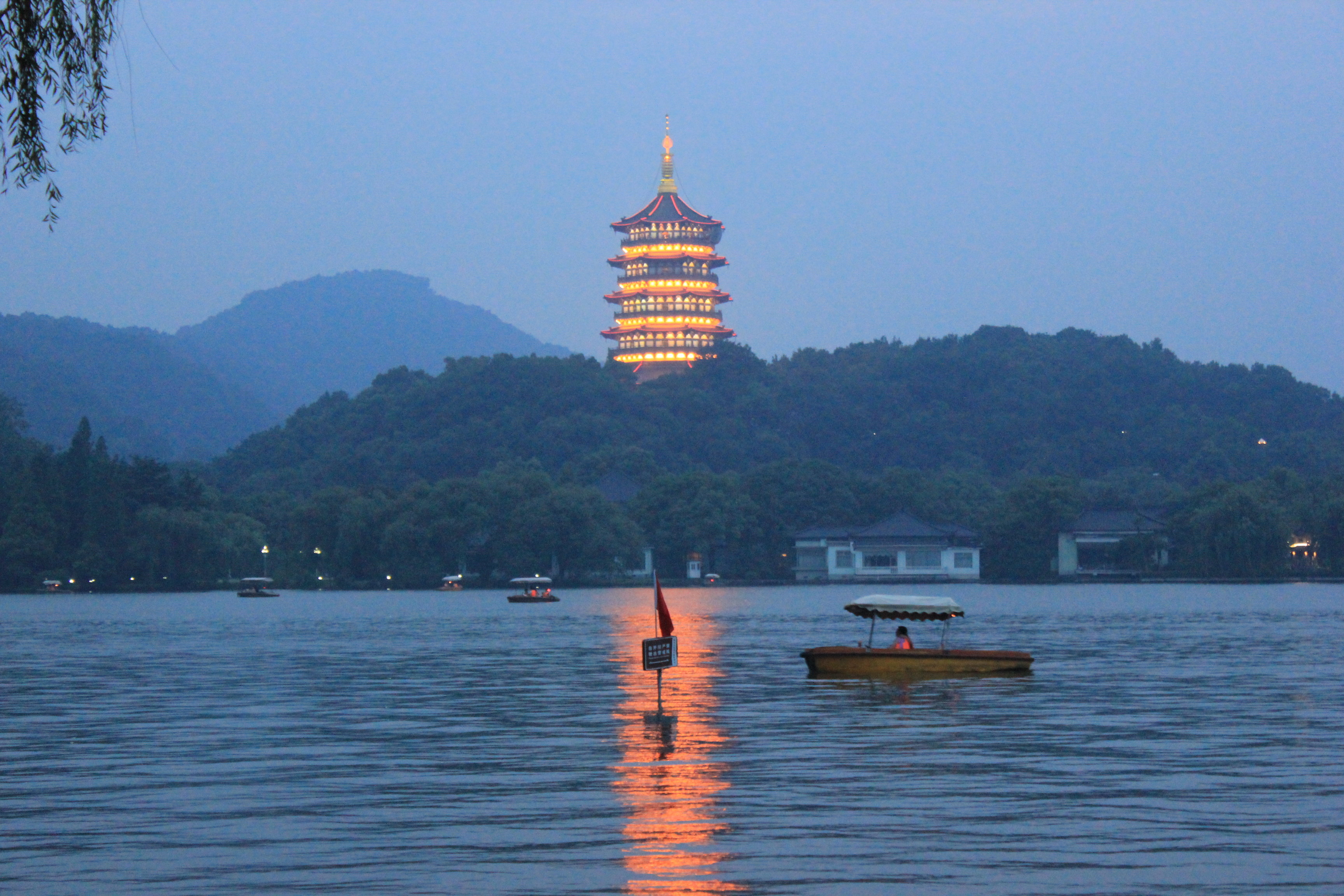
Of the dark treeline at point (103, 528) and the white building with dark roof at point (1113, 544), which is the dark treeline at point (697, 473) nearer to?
the dark treeline at point (103, 528)

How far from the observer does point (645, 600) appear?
108 metres

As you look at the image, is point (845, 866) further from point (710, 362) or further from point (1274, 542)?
point (710, 362)

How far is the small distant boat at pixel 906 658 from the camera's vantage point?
37.2 meters

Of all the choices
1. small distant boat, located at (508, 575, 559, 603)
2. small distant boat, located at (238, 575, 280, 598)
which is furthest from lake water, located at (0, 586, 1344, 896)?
small distant boat, located at (238, 575, 280, 598)

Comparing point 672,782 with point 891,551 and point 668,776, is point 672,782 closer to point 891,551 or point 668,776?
point 668,776

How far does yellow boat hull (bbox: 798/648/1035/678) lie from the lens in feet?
123

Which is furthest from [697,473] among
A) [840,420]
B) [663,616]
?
[663,616]

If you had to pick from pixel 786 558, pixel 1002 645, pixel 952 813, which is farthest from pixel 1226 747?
pixel 786 558

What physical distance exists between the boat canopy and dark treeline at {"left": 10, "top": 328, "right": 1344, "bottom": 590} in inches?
3456

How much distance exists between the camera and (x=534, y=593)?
104 m

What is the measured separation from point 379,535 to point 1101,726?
103492 mm

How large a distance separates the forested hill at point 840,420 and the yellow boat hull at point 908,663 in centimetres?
12092

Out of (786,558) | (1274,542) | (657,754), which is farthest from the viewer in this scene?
(786,558)

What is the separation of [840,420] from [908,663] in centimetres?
14852
